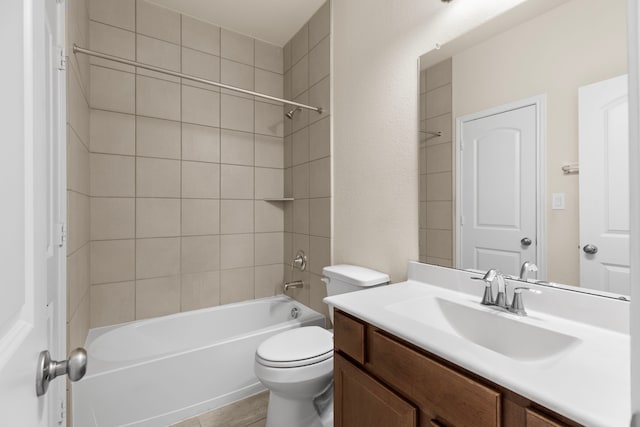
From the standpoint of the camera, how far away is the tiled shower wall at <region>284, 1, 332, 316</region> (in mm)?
2076

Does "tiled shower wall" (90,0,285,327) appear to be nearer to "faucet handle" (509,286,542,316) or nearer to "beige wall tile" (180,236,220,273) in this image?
"beige wall tile" (180,236,220,273)

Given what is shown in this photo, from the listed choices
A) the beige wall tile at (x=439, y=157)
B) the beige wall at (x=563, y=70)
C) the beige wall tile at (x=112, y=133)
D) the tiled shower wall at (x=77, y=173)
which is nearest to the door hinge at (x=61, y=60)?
the tiled shower wall at (x=77, y=173)

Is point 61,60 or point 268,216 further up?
point 61,60

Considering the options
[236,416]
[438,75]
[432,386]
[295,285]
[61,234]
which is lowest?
[236,416]

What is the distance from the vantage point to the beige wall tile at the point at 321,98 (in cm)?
205

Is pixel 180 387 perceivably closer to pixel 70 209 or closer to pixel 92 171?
pixel 70 209

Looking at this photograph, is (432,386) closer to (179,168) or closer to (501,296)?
(501,296)

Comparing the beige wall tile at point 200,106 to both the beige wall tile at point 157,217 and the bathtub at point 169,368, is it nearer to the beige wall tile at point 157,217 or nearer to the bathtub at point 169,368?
the beige wall tile at point 157,217

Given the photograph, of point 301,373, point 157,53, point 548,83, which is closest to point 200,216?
point 157,53

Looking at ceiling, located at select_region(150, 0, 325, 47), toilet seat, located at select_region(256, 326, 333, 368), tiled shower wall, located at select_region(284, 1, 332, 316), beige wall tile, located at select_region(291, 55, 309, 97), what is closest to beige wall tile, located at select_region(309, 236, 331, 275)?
tiled shower wall, located at select_region(284, 1, 332, 316)

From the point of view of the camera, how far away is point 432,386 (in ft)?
2.51

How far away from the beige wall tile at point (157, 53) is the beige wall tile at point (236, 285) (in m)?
1.55

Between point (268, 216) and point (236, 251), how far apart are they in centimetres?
41

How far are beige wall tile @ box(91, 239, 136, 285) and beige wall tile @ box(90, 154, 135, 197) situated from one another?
33 cm
